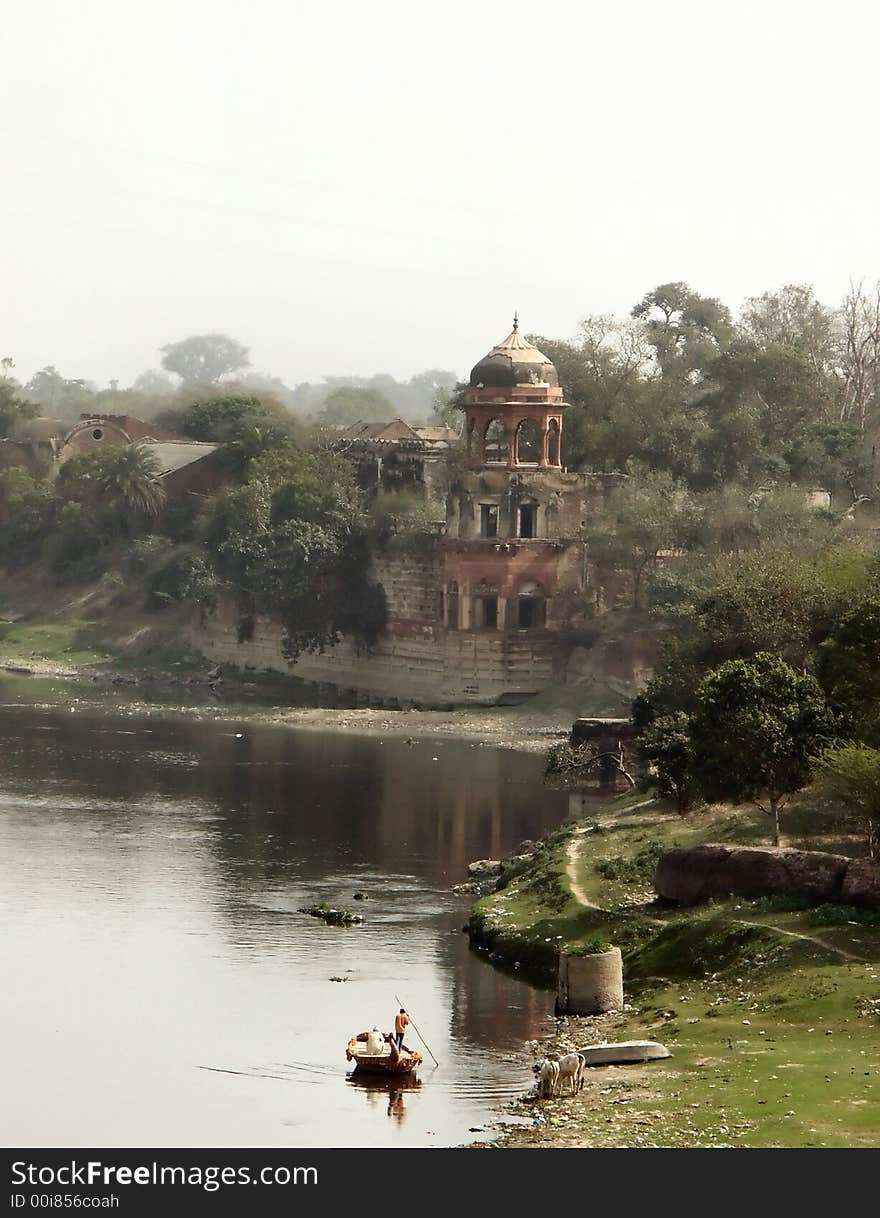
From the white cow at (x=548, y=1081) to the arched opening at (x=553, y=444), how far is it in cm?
6097

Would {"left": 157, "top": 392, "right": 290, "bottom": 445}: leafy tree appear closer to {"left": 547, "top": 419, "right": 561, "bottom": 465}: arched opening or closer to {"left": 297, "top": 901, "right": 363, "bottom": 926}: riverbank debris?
{"left": 547, "top": 419, "right": 561, "bottom": 465}: arched opening

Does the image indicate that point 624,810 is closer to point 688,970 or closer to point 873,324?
point 688,970

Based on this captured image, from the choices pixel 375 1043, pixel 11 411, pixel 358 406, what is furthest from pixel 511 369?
pixel 358 406

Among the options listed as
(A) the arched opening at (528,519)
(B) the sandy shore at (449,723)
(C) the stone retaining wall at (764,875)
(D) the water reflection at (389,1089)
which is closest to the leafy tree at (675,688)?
(C) the stone retaining wall at (764,875)

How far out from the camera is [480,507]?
310 ft

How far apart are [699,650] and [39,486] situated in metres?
65.2

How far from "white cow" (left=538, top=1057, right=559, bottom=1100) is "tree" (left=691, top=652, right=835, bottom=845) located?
13.8m

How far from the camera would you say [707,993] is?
43500 mm

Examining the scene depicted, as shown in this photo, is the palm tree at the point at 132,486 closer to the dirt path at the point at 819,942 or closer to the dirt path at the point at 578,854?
the dirt path at the point at 578,854

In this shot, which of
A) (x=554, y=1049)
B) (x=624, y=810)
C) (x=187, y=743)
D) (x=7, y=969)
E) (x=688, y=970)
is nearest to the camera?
(x=554, y=1049)

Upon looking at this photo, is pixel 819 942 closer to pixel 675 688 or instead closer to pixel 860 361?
pixel 675 688

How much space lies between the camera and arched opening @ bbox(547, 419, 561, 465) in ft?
319

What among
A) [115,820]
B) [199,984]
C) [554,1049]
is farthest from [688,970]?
[115,820]

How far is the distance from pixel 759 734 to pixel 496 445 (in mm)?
56947
